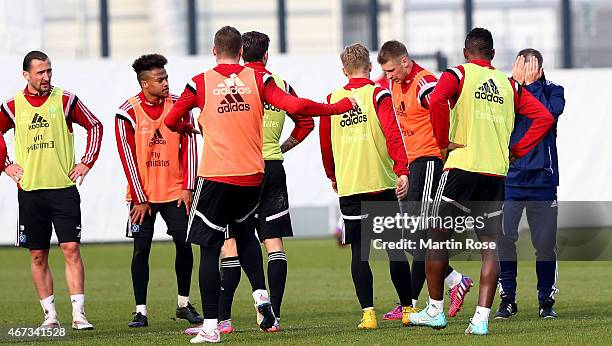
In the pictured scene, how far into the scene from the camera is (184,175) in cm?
988

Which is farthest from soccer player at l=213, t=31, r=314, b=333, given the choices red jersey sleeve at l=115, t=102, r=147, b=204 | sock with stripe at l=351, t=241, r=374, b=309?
red jersey sleeve at l=115, t=102, r=147, b=204

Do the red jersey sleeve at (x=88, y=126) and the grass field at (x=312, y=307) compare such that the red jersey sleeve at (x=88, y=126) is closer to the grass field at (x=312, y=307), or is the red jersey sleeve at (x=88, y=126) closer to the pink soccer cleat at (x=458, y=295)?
the grass field at (x=312, y=307)

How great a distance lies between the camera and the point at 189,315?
10.2m

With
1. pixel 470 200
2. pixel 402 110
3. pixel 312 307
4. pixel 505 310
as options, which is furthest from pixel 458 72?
pixel 312 307

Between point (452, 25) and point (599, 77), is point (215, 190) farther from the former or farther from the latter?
point (452, 25)

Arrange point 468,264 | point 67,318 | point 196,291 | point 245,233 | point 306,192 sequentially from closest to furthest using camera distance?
point 245,233 → point 67,318 → point 196,291 → point 468,264 → point 306,192

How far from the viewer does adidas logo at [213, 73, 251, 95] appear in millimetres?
8273

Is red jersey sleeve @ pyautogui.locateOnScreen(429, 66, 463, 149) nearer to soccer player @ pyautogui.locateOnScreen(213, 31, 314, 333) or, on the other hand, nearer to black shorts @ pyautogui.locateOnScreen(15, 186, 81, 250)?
soccer player @ pyautogui.locateOnScreen(213, 31, 314, 333)

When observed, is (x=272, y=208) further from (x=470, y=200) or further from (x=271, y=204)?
(x=470, y=200)

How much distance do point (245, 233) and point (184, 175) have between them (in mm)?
1051

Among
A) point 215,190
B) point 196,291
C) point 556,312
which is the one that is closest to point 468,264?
point 196,291

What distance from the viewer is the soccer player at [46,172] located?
9672 mm

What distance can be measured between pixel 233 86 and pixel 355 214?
1475 mm

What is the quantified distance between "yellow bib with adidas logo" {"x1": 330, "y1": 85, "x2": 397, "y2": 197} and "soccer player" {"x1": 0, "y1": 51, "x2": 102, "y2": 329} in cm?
195
